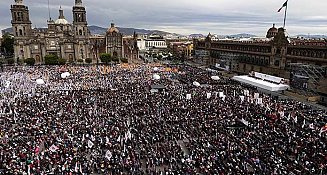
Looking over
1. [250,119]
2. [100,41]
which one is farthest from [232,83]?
[100,41]

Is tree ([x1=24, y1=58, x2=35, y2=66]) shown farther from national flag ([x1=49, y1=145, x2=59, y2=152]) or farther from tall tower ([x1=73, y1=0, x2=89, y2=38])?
national flag ([x1=49, y1=145, x2=59, y2=152])

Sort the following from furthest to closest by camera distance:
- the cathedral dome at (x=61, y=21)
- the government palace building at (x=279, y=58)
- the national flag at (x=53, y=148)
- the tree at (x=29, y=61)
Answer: the cathedral dome at (x=61, y=21), the tree at (x=29, y=61), the government palace building at (x=279, y=58), the national flag at (x=53, y=148)

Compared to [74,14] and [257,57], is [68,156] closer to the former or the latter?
[257,57]

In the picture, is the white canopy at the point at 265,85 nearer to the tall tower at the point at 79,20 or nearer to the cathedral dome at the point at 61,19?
the tall tower at the point at 79,20

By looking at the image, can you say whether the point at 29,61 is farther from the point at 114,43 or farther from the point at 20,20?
the point at 114,43

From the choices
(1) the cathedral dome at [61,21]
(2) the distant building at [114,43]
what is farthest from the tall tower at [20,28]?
(2) the distant building at [114,43]

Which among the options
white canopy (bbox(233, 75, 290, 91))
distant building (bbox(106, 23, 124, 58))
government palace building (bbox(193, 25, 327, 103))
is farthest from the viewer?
distant building (bbox(106, 23, 124, 58))

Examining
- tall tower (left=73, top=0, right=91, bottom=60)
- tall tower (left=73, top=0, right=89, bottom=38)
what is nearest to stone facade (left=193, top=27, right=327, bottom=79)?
tall tower (left=73, top=0, right=91, bottom=60)
